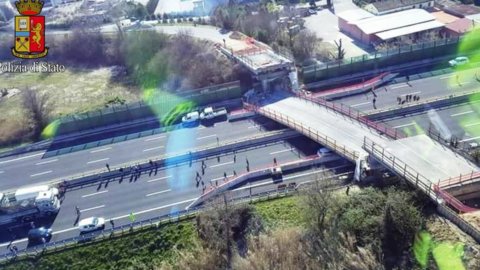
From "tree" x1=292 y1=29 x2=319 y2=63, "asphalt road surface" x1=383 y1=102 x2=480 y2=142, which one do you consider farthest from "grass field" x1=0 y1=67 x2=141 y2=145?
"asphalt road surface" x1=383 y1=102 x2=480 y2=142

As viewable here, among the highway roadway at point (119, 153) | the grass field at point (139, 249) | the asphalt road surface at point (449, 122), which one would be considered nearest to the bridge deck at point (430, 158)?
the asphalt road surface at point (449, 122)

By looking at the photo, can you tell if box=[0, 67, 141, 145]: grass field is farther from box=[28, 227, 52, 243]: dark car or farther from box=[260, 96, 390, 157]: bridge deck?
box=[260, 96, 390, 157]: bridge deck

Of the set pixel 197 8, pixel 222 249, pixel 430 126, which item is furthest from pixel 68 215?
pixel 197 8

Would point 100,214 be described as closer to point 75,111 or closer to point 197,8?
point 75,111

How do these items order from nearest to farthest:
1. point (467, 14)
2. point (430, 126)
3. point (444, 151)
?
point (444, 151)
point (430, 126)
point (467, 14)

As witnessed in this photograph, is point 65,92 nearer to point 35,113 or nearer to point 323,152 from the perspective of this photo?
point 35,113

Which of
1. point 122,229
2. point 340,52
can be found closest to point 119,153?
point 122,229

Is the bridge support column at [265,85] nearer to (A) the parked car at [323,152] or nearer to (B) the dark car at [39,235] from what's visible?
(A) the parked car at [323,152]
